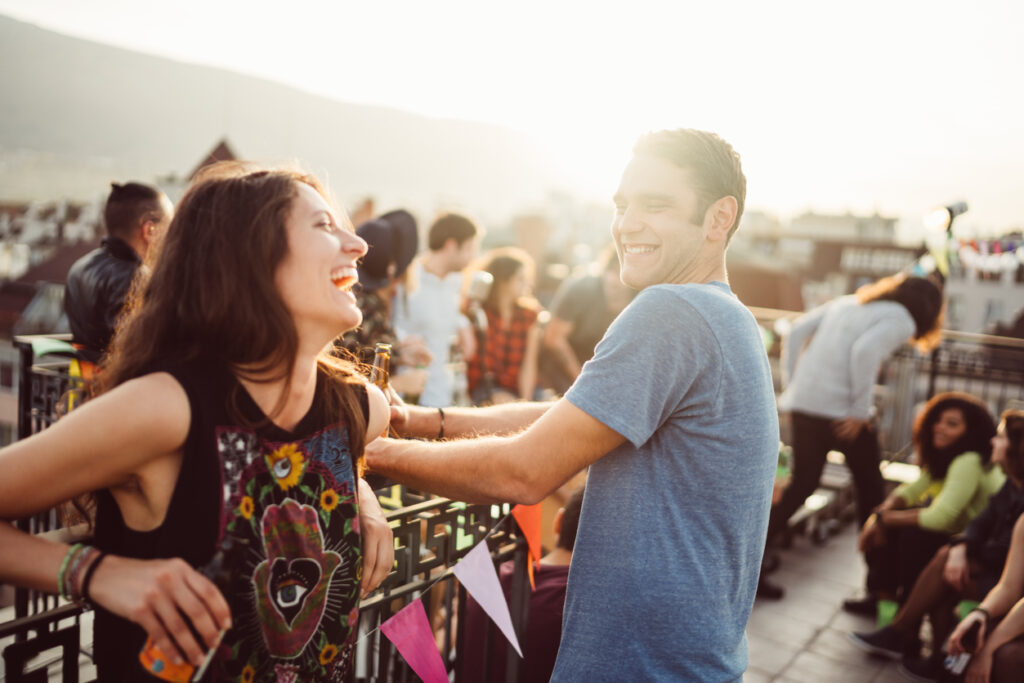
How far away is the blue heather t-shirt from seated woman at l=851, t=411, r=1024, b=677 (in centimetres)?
283

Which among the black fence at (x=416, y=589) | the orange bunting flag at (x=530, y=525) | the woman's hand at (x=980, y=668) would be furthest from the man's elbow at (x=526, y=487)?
the woman's hand at (x=980, y=668)

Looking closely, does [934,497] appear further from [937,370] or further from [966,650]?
[937,370]

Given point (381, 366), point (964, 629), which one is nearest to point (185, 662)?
point (381, 366)

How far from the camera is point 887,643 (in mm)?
4340

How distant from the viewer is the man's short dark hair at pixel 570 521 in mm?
2477

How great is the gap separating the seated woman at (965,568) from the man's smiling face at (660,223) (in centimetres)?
292

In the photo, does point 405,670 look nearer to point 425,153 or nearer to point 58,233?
point 58,233

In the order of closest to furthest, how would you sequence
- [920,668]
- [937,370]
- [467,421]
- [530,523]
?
[467,421] < [530,523] < [920,668] < [937,370]

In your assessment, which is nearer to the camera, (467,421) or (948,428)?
(467,421)

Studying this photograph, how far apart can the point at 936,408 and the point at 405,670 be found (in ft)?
12.9

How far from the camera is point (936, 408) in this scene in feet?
14.8

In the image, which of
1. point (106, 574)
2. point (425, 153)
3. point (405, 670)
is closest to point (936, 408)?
point (405, 670)

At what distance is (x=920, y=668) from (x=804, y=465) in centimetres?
138

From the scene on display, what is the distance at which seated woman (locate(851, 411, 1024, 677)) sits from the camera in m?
3.59
